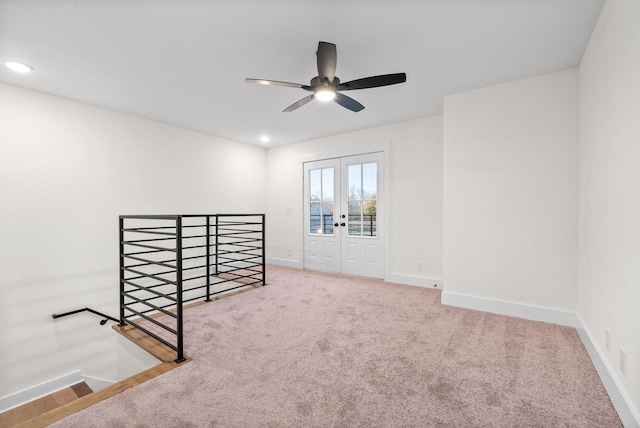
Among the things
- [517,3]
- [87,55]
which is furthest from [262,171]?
[517,3]

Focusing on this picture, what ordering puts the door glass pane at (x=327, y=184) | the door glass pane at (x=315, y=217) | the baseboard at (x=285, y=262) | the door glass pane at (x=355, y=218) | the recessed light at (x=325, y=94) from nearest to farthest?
the recessed light at (x=325, y=94)
the door glass pane at (x=355, y=218)
the door glass pane at (x=327, y=184)
the door glass pane at (x=315, y=217)
the baseboard at (x=285, y=262)

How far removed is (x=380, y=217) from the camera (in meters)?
4.50

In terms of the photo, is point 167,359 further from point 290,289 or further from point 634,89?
point 634,89

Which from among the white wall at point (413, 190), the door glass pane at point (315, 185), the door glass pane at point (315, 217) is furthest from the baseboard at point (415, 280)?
the door glass pane at point (315, 185)

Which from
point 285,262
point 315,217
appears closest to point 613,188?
point 315,217

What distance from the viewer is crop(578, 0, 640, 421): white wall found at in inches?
57.1

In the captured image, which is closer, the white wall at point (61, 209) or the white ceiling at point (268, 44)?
the white ceiling at point (268, 44)

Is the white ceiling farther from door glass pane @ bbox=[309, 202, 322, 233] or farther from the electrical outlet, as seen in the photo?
door glass pane @ bbox=[309, 202, 322, 233]

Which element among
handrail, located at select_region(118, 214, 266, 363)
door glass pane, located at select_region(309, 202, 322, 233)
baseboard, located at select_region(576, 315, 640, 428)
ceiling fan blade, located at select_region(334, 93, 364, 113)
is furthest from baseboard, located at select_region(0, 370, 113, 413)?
baseboard, located at select_region(576, 315, 640, 428)

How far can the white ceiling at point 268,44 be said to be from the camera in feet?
6.04

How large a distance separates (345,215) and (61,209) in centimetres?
390

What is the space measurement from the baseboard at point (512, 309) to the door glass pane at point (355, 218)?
1845mm

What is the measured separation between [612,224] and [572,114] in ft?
4.78

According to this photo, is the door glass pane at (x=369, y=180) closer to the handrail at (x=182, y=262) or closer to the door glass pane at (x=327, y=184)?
the door glass pane at (x=327, y=184)
